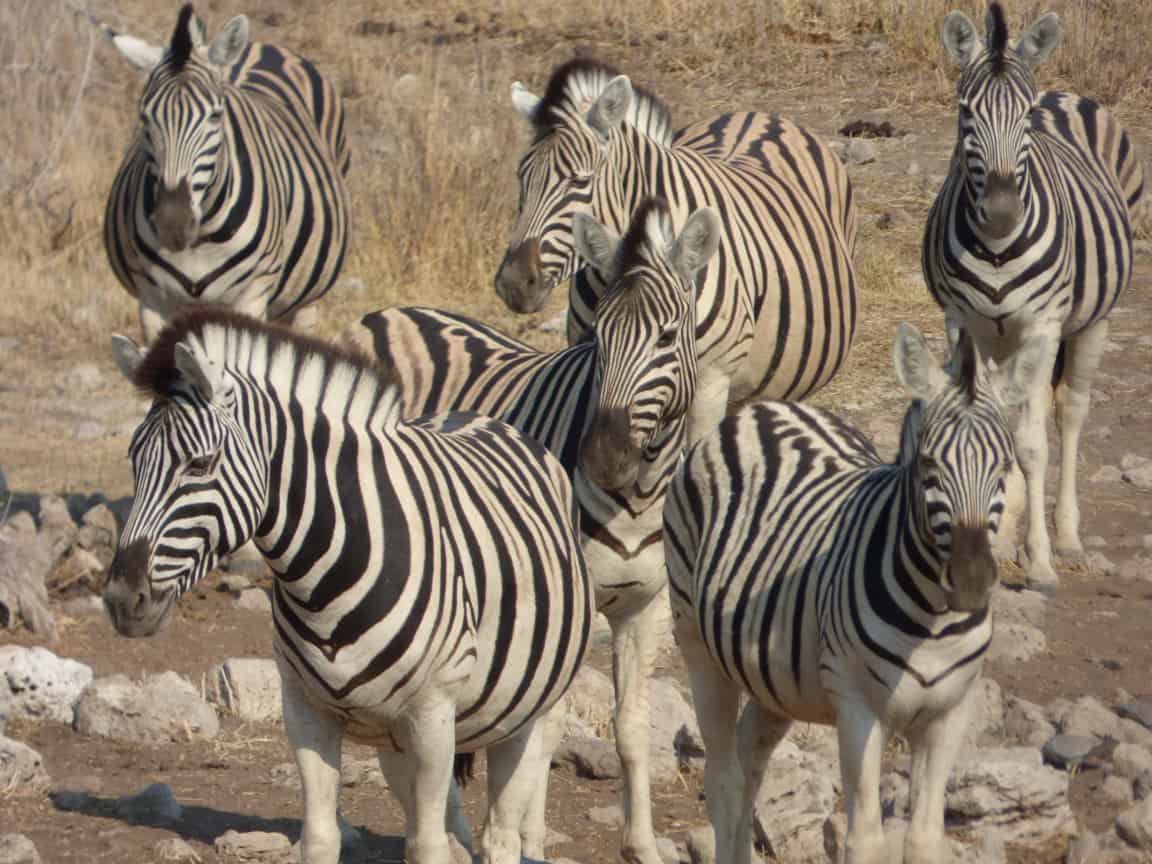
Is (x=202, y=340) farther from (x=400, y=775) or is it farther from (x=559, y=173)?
(x=559, y=173)

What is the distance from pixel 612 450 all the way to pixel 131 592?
215 cm

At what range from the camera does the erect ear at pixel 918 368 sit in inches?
199

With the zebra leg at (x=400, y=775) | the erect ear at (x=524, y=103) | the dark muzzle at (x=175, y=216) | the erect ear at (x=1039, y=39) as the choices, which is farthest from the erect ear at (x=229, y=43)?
the zebra leg at (x=400, y=775)

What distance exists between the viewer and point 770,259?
8664 mm

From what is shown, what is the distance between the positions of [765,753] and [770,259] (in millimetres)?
3220

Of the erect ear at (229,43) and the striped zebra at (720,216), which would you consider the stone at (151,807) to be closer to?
the striped zebra at (720,216)

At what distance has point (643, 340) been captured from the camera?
6.26 metres

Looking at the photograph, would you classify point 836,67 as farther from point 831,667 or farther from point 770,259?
Answer: point 831,667

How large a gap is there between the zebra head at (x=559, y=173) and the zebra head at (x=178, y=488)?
2.95 meters

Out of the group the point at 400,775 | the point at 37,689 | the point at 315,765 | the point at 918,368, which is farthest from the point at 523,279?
the point at 315,765

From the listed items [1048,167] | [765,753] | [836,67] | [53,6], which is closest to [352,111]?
[53,6]

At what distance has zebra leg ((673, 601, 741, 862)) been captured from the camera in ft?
19.4

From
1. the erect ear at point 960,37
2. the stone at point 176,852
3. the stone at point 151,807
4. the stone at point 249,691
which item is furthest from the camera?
the erect ear at point 960,37

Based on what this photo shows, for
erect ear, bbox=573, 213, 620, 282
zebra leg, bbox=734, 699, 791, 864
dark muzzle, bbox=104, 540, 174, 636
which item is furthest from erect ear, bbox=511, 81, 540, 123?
dark muzzle, bbox=104, 540, 174, 636
